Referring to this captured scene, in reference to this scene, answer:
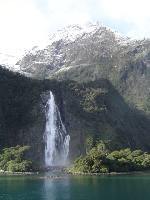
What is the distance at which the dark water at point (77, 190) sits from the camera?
8306 centimetres

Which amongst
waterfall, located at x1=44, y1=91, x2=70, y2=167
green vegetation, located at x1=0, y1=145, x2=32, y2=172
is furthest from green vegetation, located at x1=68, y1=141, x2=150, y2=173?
waterfall, located at x1=44, y1=91, x2=70, y2=167

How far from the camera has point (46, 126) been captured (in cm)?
19625

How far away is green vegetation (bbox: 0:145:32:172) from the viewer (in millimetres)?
146625

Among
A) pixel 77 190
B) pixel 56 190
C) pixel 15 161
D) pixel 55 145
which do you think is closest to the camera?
pixel 77 190

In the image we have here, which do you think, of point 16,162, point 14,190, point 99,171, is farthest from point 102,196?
point 16,162

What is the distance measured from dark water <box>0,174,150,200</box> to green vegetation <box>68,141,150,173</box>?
26.6 meters

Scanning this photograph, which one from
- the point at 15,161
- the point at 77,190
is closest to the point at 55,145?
the point at 15,161

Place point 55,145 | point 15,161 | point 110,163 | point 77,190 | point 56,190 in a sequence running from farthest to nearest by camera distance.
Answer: point 55,145, point 15,161, point 110,163, point 56,190, point 77,190

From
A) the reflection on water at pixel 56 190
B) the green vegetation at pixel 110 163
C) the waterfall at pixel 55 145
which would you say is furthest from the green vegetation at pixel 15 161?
the reflection on water at pixel 56 190

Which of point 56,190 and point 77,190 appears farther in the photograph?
point 56,190

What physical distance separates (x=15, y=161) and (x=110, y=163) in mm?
29593

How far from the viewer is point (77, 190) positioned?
302 ft

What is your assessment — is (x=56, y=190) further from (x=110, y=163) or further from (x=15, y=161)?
(x=15, y=161)

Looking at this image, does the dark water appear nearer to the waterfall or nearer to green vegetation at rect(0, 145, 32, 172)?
green vegetation at rect(0, 145, 32, 172)
